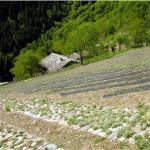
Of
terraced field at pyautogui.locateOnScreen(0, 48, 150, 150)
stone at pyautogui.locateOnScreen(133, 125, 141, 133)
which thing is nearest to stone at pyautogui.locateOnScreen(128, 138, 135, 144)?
terraced field at pyautogui.locateOnScreen(0, 48, 150, 150)

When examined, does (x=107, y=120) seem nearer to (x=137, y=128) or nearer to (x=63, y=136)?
(x=63, y=136)

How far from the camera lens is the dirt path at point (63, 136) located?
47.1 feet

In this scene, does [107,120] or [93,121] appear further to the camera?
[93,121]

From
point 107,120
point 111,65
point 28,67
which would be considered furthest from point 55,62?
point 107,120

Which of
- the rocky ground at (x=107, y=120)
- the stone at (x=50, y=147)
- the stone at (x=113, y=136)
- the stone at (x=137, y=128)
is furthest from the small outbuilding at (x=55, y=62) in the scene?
the stone at (x=137, y=128)

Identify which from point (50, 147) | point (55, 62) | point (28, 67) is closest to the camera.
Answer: point (50, 147)

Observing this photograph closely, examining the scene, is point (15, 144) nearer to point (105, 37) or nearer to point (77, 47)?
point (77, 47)

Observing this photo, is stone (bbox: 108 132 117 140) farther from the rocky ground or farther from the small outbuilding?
the small outbuilding

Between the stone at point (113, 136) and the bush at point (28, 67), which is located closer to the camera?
the stone at point (113, 136)

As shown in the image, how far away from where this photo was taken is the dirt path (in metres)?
14.4

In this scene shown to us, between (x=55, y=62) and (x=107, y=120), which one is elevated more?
(x=107, y=120)

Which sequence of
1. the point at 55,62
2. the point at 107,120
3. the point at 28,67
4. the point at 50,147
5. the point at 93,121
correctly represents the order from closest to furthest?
the point at 50,147, the point at 107,120, the point at 93,121, the point at 28,67, the point at 55,62

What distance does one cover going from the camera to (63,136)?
54.9ft

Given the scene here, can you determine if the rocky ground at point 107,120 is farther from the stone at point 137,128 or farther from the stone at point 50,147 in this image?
the stone at point 50,147
